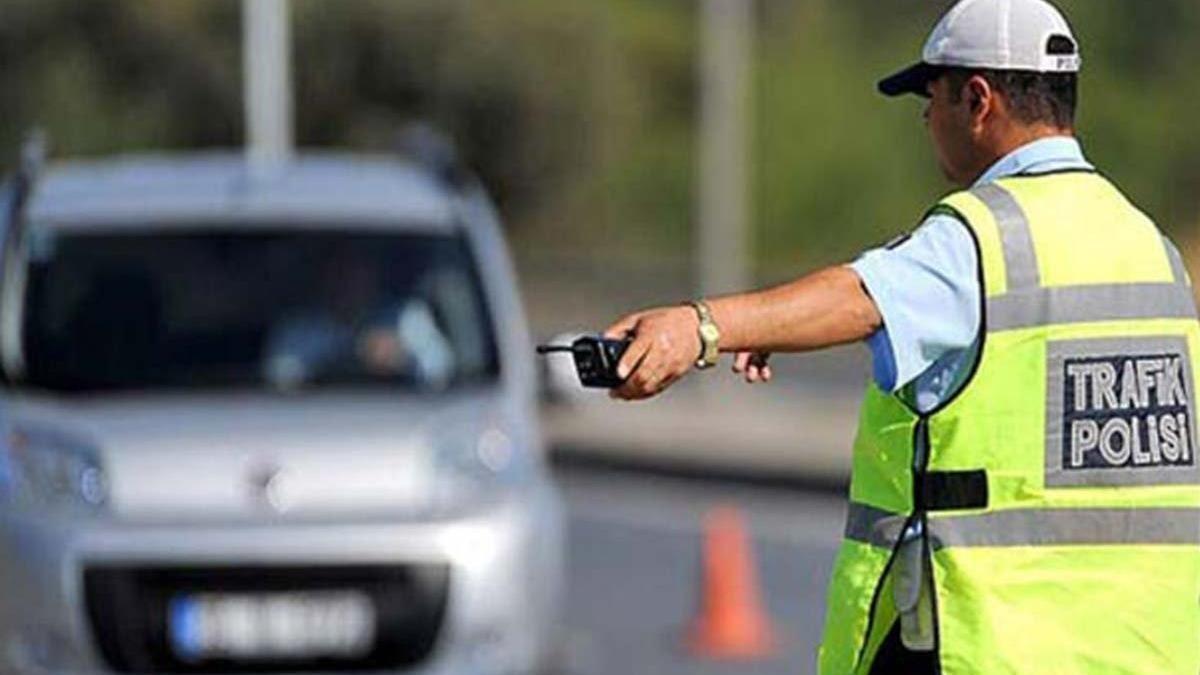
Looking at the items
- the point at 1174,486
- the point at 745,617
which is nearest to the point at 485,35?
the point at 745,617

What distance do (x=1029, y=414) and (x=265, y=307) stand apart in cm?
530

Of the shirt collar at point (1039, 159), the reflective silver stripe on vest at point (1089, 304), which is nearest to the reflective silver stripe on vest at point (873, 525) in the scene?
the reflective silver stripe on vest at point (1089, 304)

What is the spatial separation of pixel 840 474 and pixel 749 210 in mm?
24123

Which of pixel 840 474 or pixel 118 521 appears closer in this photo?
pixel 118 521

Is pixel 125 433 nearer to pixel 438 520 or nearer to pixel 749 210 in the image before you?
pixel 438 520

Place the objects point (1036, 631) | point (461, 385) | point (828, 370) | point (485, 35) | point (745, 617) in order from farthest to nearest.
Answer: point (485, 35), point (828, 370), point (745, 617), point (461, 385), point (1036, 631)

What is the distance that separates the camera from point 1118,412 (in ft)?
15.8

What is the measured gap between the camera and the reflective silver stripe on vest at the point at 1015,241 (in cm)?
471

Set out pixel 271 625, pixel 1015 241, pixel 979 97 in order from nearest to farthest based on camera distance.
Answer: pixel 1015 241 < pixel 979 97 < pixel 271 625

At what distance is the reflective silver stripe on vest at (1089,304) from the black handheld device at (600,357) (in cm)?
56

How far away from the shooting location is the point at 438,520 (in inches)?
359

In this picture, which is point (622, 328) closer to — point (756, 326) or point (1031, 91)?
point (756, 326)

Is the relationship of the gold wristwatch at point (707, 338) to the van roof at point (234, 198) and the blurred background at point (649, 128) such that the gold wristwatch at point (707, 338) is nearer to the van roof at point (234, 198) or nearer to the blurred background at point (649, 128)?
the van roof at point (234, 198)

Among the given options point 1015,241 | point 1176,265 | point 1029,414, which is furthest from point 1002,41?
point 1029,414
